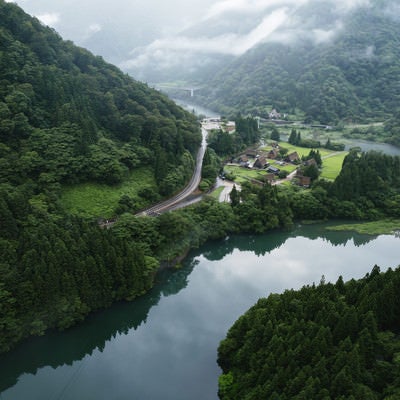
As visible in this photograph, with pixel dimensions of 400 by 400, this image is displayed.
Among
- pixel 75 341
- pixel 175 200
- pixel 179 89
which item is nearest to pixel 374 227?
pixel 175 200

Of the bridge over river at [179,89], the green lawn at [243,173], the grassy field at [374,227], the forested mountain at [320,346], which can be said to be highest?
the bridge over river at [179,89]

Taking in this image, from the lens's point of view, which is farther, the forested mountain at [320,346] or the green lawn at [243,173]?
the green lawn at [243,173]

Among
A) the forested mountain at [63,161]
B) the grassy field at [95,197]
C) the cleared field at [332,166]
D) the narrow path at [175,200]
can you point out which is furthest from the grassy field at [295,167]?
the grassy field at [95,197]

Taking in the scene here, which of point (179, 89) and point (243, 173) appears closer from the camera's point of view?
point (243, 173)

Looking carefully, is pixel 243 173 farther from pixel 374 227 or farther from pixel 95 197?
pixel 95 197

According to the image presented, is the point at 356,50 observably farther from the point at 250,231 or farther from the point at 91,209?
the point at 91,209

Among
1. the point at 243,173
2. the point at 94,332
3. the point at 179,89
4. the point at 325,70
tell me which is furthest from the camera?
the point at 179,89

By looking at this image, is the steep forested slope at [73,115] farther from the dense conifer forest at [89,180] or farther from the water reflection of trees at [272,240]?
the water reflection of trees at [272,240]

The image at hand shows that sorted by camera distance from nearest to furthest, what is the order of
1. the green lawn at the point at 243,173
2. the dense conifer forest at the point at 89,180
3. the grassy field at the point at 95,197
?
the dense conifer forest at the point at 89,180 < the grassy field at the point at 95,197 < the green lawn at the point at 243,173
